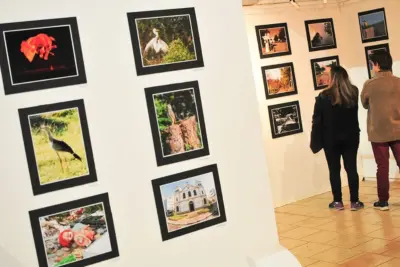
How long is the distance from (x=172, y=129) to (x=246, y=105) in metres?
0.41

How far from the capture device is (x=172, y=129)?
211 cm

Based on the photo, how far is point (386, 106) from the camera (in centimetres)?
438

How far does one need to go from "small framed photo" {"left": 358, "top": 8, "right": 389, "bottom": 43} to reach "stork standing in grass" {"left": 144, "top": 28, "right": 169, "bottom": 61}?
4.40 m

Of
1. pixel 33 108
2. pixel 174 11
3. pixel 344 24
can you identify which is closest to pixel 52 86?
pixel 33 108

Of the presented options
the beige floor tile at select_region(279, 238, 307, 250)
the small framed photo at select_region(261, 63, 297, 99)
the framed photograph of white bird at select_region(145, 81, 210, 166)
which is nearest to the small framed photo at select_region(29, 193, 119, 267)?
the framed photograph of white bird at select_region(145, 81, 210, 166)

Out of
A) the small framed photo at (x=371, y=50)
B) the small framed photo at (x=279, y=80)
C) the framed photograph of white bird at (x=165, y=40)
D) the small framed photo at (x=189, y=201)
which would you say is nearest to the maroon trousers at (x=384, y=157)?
the small framed photo at (x=279, y=80)

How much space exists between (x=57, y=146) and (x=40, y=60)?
355 mm

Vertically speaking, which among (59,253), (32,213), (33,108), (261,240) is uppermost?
(33,108)

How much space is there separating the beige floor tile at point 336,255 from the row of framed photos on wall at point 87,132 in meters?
1.57

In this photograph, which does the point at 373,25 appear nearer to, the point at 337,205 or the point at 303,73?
the point at 303,73

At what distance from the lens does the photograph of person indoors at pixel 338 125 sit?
4441mm

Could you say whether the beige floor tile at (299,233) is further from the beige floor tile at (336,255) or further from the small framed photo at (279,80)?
the small framed photo at (279,80)

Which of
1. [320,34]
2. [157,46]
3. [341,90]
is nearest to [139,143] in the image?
[157,46]

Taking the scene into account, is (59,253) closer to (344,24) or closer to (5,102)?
(5,102)
